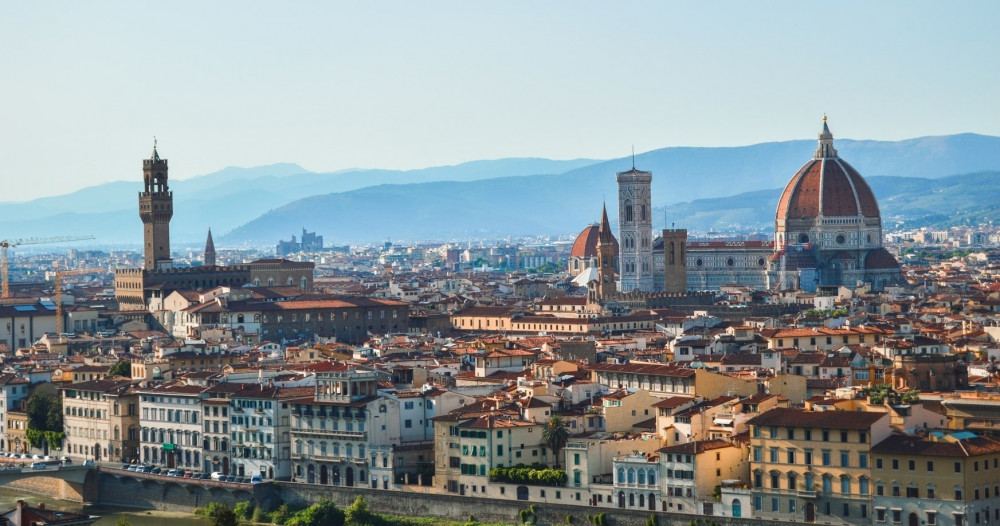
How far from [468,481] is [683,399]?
6200 mm

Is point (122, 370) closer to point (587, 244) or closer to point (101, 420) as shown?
point (101, 420)

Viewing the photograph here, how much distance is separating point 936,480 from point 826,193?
373ft

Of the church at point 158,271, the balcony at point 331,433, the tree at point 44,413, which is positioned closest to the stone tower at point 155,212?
the church at point 158,271

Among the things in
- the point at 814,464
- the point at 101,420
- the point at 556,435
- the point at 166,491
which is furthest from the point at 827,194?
the point at 814,464

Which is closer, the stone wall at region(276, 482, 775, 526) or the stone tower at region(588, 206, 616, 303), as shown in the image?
the stone wall at region(276, 482, 775, 526)

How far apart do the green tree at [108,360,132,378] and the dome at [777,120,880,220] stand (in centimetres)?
8874

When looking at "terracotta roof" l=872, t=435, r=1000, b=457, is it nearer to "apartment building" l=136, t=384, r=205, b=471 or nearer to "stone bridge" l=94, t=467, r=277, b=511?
"stone bridge" l=94, t=467, r=277, b=511

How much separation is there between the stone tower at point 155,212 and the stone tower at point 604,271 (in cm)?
2713

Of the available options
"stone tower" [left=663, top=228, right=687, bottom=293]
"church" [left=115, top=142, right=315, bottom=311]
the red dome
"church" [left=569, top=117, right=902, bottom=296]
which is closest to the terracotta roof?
"church" [left=115, top=142, right=315, bottom=311]

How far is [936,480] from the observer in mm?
45750

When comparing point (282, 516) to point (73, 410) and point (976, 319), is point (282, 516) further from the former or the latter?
point (976, 319)

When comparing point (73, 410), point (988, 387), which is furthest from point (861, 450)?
point (73, 410)

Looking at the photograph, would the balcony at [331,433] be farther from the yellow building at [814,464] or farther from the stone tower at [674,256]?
the stone tower at [674,256]

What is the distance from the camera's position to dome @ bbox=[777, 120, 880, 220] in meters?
157
